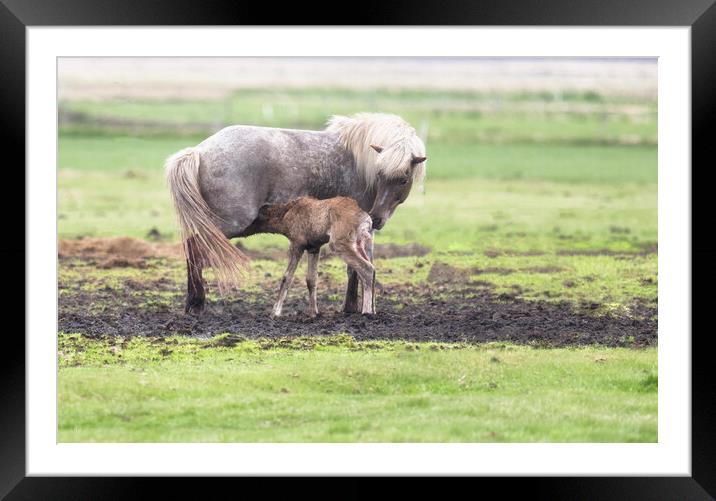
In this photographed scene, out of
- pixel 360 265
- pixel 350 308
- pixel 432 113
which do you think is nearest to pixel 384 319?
pixel 350 308

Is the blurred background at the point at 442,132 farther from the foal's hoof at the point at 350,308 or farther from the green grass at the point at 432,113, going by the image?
the foal's hoof at the point at 350,308

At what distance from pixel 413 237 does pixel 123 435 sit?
8847mm

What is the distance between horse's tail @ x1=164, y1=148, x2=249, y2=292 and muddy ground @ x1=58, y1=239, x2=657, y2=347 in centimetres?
77

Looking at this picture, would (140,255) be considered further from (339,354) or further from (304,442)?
(304,442)

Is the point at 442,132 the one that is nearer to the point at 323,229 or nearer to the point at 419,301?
the point at 419,301

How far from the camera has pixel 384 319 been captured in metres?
11.0

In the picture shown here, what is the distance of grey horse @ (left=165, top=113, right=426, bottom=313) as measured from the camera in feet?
33.9

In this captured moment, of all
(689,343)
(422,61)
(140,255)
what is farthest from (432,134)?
(689,343)

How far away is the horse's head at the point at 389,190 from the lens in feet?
34.4

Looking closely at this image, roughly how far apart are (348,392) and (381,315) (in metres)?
1.97

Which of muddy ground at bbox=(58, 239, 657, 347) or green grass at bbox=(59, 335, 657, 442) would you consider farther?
muddy ground at bbox=(58, 239, 657, 347)

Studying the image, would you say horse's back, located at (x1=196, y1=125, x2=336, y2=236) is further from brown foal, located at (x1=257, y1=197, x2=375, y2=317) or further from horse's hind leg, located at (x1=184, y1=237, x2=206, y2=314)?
Result: horse's hind leg, located at (x1=184, y1=237, x2=206, y2=314)

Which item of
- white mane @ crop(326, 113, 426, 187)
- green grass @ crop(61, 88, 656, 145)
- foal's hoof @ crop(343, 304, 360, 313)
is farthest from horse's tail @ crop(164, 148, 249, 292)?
green grass @ crop(61, 88, 656, 145)

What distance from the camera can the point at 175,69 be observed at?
30344 mm
